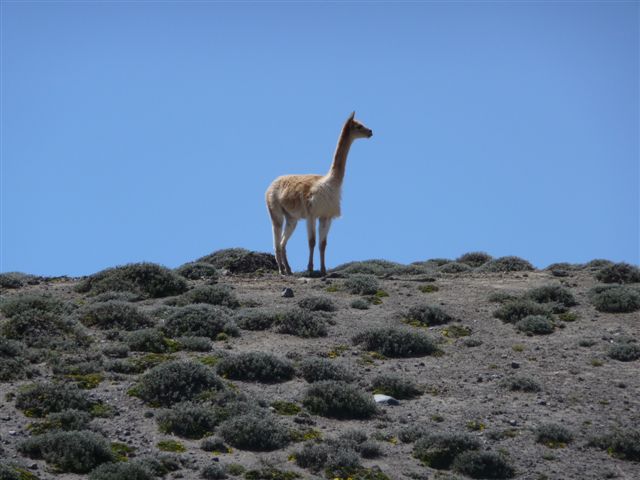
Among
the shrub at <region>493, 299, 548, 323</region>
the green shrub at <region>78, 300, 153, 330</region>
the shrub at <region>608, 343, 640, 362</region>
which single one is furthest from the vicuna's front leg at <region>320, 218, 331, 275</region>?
the shrub at <region>608, 343, 640, 362</region>

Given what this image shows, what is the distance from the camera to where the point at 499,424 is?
1597cm

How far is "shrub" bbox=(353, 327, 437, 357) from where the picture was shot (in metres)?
19.2

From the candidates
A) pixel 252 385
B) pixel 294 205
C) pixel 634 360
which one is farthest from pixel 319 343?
pixel 294 205

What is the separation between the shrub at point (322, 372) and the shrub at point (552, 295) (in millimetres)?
6652

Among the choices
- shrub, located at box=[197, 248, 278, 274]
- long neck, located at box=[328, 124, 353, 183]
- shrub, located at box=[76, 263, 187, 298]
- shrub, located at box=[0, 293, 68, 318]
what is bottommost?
shrub, located at box=[0, 293, 68, 318]

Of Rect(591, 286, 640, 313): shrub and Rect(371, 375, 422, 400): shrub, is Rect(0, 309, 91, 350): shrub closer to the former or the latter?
Rect(371, 375, 422, 400): shrub

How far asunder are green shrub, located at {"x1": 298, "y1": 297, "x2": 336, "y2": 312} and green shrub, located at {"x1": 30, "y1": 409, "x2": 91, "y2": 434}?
301 inches

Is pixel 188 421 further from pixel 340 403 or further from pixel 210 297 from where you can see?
pixel 210 297

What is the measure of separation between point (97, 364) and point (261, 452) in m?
4.09

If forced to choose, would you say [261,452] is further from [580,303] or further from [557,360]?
[580,303]

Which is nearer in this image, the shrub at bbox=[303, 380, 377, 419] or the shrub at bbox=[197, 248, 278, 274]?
the shrub at bbox=[303, 380, 377, 419]

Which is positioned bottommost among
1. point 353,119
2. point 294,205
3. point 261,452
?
point 261,452

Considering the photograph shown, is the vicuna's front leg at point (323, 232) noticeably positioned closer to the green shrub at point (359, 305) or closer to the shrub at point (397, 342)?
the green shrub at point (359, 305)

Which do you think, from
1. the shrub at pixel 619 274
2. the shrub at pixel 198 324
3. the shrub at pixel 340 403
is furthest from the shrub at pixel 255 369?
the shrub at pixel 619 274
